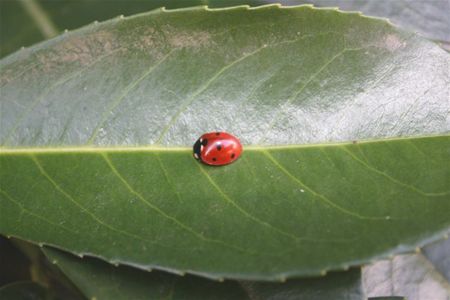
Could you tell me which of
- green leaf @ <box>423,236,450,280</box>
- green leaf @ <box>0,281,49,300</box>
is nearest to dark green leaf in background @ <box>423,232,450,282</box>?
green leaf @ <box>423,236,450,280</box>

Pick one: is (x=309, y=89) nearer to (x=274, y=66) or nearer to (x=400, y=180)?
(x=274, y=66)

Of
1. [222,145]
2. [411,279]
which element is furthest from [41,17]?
[411,279]

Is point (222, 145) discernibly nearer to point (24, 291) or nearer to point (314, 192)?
point (314, 192)

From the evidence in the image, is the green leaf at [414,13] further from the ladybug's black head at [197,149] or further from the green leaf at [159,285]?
the green leaf at [159,285]

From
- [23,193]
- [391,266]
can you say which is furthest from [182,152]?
[391,266]

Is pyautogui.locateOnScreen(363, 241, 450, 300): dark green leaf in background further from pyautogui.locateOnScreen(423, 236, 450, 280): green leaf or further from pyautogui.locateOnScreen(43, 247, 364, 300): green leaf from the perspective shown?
pyautogui.locateOnScreen(43, 247, 364, 300): green leaf

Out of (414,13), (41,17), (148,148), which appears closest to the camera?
(148,148)
